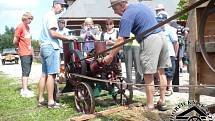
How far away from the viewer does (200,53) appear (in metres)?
4.30

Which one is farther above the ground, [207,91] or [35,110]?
[207,91]

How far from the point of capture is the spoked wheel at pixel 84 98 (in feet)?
19.6

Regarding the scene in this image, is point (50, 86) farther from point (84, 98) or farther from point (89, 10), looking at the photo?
point (89, 10)

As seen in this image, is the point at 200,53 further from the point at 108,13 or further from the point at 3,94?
the point at 108,13

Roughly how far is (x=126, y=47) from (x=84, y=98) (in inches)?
89.5

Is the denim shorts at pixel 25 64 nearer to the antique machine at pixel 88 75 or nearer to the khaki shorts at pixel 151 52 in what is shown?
the antique machine at pixel 88 75

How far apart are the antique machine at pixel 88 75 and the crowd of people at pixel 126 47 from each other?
211mm

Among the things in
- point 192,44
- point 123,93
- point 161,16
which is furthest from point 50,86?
point 192,44

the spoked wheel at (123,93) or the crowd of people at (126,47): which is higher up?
the crowd of people at (126,47)

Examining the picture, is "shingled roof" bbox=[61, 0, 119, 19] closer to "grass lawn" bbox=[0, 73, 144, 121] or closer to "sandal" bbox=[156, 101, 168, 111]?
"grass lawn" bbox=[0, 73, 144, 121]

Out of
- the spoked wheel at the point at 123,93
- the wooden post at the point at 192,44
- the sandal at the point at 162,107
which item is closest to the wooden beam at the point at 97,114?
the spoked wheel at the point at 123,93

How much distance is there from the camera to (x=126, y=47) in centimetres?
816

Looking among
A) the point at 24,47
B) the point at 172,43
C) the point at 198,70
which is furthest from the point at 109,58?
the point at 24,47

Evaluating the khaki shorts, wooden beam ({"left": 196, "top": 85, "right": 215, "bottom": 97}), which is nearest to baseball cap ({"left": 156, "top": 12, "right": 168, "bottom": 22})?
the khaki shorts
